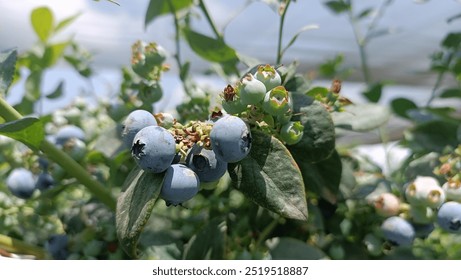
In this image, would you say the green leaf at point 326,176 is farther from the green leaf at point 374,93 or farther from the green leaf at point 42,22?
the green leaf at point 42,22

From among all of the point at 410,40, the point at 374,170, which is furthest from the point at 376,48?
the point at 374,170

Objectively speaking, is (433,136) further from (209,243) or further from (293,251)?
(209,243)

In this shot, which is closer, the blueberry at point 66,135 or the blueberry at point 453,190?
Answer: the blueberry at point 453,190

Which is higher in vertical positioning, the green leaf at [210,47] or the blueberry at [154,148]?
the blueberry at [154,148]

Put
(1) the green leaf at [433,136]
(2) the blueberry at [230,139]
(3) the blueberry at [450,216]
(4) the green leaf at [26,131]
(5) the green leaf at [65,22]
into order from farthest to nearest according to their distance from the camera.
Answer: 1. (5) the green leaf at [65,22]
2. (1) the green leaf at [433,136]
3. (3) the blueberry at [450,216]
4. (4) the green leaf at [26,131]
5. (2) the blueberry at [230,139]

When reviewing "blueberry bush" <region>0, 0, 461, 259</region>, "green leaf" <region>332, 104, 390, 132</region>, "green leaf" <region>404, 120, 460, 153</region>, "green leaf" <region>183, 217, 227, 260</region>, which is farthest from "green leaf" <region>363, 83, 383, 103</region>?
"green leaf" <region>183, 217, 227, 260</region>

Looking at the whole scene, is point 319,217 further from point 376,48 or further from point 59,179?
point 376,48

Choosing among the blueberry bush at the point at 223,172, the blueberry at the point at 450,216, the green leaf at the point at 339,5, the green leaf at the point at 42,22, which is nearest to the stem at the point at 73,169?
the blueberry bush at the point at 223,172

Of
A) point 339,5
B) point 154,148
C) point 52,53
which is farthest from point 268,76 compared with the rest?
point 339,5
